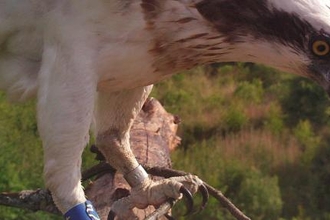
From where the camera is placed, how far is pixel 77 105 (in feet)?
3.88

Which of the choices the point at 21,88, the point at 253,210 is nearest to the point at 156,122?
the point at 21,88

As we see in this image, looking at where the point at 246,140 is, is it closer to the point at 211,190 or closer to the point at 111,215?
the point at 211,190

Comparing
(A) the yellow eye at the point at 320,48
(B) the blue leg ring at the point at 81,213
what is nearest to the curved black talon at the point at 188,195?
(B) the blue leg ring at the point at 81,213

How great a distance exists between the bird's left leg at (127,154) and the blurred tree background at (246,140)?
3.33 feet

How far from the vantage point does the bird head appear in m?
1.01

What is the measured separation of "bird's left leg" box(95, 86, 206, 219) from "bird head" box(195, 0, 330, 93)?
16.3 inches

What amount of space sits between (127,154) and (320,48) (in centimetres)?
63

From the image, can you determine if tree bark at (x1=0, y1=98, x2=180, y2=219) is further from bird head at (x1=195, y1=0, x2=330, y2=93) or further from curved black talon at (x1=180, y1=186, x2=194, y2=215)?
bird head at (x1=195, y1=0, x2=330, y2=93)

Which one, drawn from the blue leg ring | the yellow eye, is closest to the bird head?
the yellow eye

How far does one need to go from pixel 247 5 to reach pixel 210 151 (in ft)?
12.5

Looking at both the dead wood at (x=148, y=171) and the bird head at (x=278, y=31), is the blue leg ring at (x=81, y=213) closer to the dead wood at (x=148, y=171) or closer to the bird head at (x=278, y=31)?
the dead wood at (x=148, y=171)

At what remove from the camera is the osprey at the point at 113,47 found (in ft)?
3.39

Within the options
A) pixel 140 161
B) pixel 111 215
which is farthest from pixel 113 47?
pixel 140 161

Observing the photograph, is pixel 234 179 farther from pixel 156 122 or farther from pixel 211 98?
pixel 156 122
